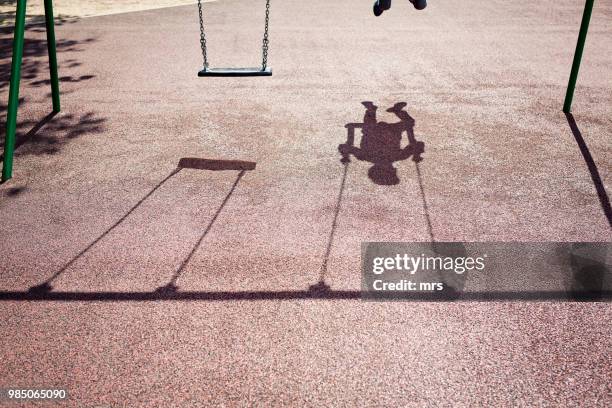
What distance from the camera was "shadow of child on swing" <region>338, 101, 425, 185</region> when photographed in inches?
204

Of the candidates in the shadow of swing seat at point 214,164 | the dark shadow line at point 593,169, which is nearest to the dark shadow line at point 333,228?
the shadow of swing seat at point 214,164

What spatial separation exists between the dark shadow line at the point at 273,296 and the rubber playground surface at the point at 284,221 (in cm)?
2

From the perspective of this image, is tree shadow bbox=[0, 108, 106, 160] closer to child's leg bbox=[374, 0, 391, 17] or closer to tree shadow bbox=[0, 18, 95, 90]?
tree shadow bbox=[0, 18, 95, 90]

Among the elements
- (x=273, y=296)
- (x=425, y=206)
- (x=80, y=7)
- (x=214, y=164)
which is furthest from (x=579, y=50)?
(x=80, y=7)

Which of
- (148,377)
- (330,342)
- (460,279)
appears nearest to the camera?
(148,377)

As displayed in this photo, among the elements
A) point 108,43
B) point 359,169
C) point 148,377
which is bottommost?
point 148,377

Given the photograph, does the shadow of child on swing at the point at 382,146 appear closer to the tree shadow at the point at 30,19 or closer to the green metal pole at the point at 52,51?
the green metal pole at the point at 52,51

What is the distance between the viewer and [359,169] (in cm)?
523

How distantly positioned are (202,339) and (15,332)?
116 cm

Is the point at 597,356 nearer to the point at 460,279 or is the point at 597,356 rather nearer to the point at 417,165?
the point at 460,279

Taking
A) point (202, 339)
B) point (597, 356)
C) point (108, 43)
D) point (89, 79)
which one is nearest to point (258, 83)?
point (89, 79)

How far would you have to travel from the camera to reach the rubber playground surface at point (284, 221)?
2.90 meters

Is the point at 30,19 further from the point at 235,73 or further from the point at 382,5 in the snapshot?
the point at 382,5

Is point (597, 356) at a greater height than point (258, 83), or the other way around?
point (258, 83)
